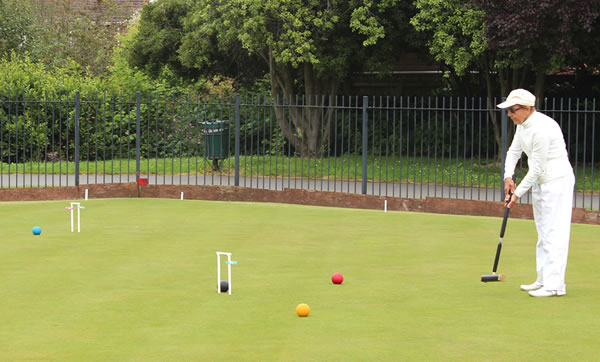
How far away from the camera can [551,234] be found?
8.41 meters

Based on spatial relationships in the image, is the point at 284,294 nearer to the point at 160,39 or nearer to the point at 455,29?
the point at 455,29

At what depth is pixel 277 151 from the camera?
19734 millimetres

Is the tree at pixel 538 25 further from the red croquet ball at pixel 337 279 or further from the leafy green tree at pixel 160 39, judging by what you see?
the red croquet ball at pixel 337 279

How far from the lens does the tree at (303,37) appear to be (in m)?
24.2

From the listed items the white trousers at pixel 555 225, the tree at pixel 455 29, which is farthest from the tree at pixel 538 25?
the white trousers at pixel 555 225

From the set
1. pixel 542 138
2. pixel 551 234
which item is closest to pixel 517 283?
pixel 551 234

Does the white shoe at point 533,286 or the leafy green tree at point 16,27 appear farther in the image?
the leafy green tree at point 16,27

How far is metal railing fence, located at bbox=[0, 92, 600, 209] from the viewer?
1883 centimetres

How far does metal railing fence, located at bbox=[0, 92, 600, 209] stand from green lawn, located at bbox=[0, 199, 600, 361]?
14.5 feet

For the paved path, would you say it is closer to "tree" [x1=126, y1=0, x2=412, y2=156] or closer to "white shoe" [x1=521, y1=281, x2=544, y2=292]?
"tree" [x1=126, y1=0, x2=412, y2=156]

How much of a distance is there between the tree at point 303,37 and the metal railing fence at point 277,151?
3.34ft

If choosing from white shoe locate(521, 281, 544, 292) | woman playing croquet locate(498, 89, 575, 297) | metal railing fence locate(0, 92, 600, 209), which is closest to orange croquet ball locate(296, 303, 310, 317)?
woman playing croquet locate(498, 89, 575, 297)

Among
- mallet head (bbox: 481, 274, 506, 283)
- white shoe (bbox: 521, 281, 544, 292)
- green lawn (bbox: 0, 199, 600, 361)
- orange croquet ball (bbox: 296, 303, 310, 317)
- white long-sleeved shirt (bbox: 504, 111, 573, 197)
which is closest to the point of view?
green lawn (bbox: 0, 199, 600, 361)

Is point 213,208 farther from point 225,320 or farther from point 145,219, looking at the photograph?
point 225,320
